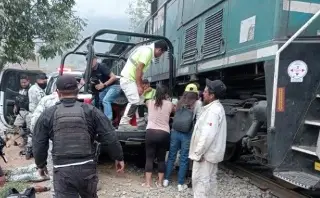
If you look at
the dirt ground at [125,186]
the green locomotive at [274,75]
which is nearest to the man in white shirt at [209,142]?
the green locomotive at [274,75]

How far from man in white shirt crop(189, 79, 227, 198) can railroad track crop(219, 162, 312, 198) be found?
1282mm

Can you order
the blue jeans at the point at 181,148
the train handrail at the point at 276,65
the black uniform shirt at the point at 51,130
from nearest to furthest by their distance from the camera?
the black uniform shirt at the point at 51,130 < the train handrail at the point at 276,65 < the blue jeans at the point at 181,148

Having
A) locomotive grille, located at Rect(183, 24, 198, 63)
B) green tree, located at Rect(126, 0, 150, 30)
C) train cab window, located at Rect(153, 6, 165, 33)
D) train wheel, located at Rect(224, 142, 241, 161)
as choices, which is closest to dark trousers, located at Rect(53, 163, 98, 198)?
locomotive grille, located at Rect(183, 24, 198, 63)

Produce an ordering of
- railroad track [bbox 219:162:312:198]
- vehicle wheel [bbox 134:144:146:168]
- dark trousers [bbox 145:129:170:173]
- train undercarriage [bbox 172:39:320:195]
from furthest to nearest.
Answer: vehicle wheel [bbox 134:144:146:168] → dark trousers [bbox 145:129:170:173] → railroad track [bbox 219:162:312:198] → train undercarriage [bbox 172:39:320:195]

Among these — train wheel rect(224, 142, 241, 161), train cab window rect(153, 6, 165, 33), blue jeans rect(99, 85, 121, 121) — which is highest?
train cab window rect(153, 6, 165, 33)

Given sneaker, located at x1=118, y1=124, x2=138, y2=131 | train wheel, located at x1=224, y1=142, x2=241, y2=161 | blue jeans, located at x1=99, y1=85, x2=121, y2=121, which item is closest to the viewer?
sneaker, located at x1=118, y1=124, x2=138, y2=131

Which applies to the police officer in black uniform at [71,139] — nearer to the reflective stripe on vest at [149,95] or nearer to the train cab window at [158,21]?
the reflective stripe on vest at [149,95]

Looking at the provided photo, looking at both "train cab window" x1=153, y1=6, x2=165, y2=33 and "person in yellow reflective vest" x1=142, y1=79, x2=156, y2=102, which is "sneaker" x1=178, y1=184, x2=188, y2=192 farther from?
"train cab window" x1=153, y1=6, x2=165, y2=33

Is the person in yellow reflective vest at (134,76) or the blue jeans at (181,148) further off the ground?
the person in yellow reflective vest at (134,76)

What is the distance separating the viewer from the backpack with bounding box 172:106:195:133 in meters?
5.97

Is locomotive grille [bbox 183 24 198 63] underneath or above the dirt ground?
above

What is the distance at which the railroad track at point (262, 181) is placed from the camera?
551 cm

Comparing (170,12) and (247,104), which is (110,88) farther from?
(170,12)

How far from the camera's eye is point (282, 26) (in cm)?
437
